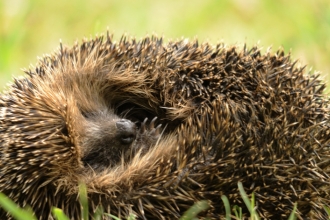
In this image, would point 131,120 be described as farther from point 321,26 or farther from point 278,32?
point 278,32

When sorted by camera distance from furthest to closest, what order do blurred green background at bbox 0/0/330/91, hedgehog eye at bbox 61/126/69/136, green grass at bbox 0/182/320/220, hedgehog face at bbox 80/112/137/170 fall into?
blurred green background at bbox 0/0/330/91
hedgehog face at bbox 80/112/137/170
hedgehog eye at bbox 61/126/69/136
green grass at bbox 0/182/320/220

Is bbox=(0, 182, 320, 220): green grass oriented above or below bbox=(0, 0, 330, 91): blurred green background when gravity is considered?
below

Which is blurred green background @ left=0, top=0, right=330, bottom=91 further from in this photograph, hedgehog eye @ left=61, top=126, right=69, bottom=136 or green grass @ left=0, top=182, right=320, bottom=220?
green grass @ left=0, top=182, right=320, bottom=220

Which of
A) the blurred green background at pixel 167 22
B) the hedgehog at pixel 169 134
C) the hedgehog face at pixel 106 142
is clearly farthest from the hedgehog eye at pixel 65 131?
the blurred green background at pixel 167 22

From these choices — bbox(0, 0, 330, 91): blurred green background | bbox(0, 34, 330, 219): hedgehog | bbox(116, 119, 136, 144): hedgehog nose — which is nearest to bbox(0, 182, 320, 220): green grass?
bbox(0, 34, 330, 219): hedgehog

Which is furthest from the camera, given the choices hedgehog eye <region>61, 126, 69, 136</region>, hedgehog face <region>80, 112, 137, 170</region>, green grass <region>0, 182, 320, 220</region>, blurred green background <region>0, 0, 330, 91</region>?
blurred green background <region>0, 0, 330, 91</region>

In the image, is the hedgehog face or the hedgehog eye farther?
the hedgehog face

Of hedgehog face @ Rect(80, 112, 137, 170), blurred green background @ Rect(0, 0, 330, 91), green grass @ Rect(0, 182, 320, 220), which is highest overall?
blurred green background @ Rect(0, 0, 330, 91)
